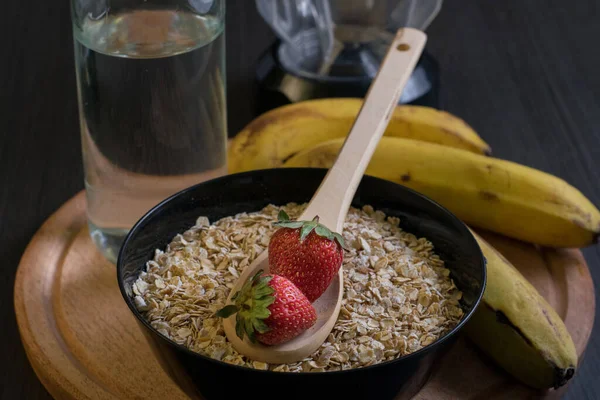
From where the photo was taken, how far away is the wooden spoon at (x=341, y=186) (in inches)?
27.6

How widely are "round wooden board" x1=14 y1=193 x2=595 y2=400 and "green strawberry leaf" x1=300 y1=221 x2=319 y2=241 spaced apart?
0.17 metres

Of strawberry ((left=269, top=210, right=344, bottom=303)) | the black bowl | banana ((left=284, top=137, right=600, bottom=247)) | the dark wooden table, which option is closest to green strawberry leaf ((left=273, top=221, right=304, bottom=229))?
strawberry ((left=269, top=210, right=344, bottom=303))

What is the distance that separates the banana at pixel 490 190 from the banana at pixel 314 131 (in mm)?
65

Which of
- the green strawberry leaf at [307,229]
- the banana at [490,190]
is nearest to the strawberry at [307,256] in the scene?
the green strawberry leaf at [307,229]

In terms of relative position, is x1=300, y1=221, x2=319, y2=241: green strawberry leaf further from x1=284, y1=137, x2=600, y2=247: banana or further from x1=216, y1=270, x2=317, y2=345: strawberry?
x1=284, y1=137, x2=600, y2=247: banana

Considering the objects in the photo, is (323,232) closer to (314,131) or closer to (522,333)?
(522,333)

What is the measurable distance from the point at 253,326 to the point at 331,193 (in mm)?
195

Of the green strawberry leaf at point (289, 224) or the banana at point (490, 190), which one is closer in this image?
the green strawberry leaf at point (289, 224)

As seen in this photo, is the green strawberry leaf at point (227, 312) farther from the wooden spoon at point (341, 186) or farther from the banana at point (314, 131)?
the banana at point (314, 131)

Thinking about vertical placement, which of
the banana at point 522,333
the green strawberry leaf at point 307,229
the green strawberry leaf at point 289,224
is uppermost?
the green strawberry leaf at point 307,229

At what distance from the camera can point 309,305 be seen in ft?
Result: 2.27

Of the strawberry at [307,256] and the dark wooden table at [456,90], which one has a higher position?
the strawberry at [307,256]

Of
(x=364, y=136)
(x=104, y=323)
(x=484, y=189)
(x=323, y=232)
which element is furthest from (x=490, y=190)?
(x=104, y=323)

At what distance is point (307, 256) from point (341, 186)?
130 millimetres
